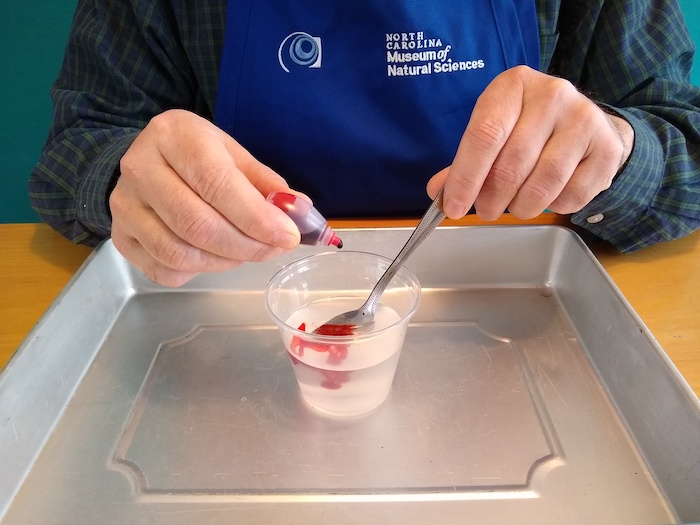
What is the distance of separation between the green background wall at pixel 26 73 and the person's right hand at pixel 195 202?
0.85 metres

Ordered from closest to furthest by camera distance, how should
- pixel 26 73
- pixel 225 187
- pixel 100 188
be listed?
pixel 225 187 → pixel 100 188 → pixel 26 73

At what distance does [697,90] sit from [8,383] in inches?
42.6

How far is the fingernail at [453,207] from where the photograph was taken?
0.57m

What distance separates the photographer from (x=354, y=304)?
2.40 ft

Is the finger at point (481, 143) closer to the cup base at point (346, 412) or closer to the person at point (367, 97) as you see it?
the person at point (367, 97)

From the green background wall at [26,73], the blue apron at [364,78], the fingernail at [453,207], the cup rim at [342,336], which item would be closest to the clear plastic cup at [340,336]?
the cup rim at [342,336]

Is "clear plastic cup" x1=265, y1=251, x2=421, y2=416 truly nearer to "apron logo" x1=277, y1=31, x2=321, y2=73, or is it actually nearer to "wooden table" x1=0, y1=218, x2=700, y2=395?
"wooden table" x1=0, y1=218, x2=700, y2=395

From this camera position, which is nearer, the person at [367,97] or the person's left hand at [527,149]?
the person's left hand at [527,149]

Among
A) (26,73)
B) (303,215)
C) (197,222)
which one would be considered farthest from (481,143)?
(26,73)

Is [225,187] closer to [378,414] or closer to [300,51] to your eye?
[378,414]

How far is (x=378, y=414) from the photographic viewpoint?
608 millimetres

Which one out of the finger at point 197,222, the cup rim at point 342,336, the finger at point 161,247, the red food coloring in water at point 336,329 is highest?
the finger at point 197,222

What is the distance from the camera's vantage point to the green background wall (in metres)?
1.20

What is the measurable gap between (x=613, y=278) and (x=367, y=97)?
0.46 metres
